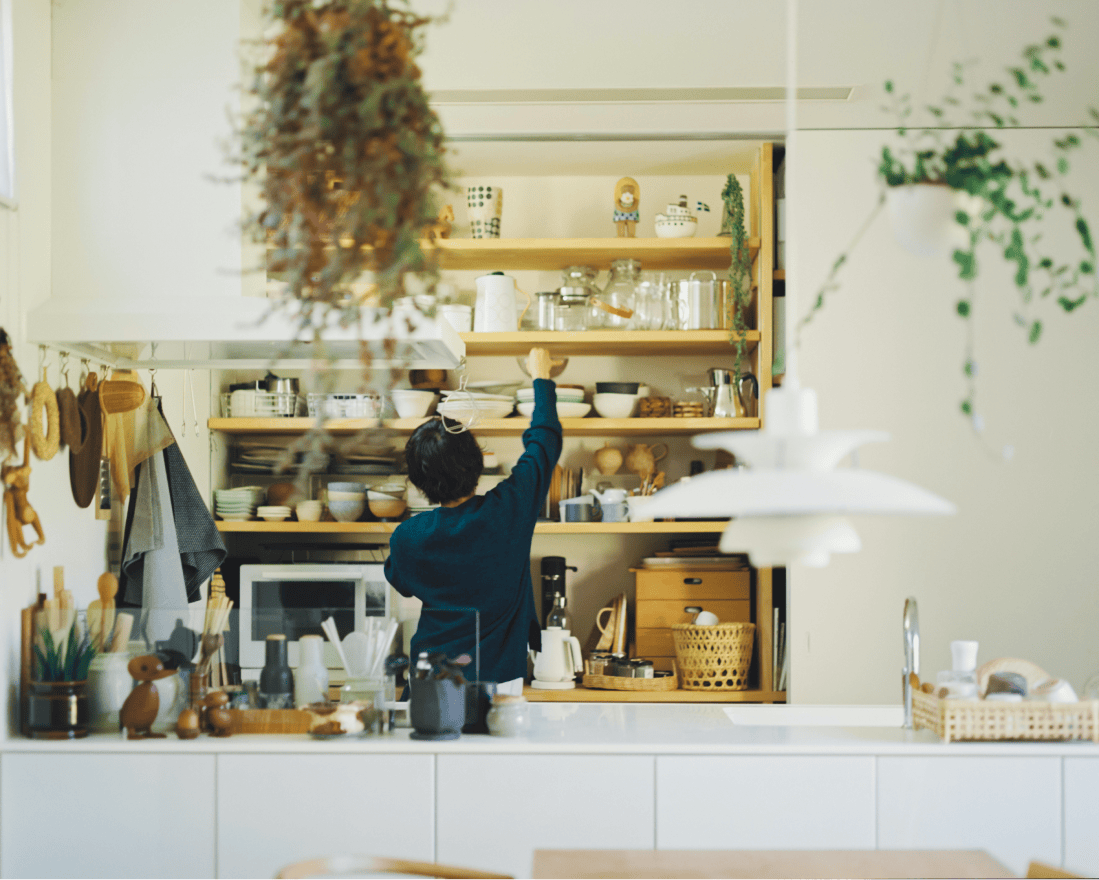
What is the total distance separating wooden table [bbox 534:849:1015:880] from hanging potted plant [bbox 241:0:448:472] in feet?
3.22

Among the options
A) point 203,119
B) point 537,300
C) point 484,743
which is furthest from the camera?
point 537,300

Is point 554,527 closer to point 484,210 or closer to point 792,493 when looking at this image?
point 484,210

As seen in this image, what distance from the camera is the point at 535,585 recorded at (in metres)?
3.96

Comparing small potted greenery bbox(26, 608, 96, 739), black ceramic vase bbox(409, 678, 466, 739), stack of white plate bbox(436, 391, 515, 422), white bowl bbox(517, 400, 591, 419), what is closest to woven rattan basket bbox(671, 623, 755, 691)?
white bowl bbox(517, 400, 591, 419)

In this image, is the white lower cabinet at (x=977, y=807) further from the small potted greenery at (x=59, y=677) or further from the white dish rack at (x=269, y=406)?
the white dish rack at (x=269, y=406)

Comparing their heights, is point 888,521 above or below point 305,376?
below

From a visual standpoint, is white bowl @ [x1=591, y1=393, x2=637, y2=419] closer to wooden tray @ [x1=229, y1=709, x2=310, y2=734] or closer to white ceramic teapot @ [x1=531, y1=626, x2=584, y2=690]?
white ceramic teapot @ [x1=531, y1=626, x2=584, y2=690]

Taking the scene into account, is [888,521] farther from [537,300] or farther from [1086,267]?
[1086,267]

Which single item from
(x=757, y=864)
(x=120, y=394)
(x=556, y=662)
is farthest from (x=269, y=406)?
(x=757, y=864)

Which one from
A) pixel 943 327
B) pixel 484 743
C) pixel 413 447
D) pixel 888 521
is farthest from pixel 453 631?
pixel 943 327

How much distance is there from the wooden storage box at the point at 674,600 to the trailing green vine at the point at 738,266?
0.76 metres

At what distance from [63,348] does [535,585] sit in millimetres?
1992

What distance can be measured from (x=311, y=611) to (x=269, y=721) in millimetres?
290

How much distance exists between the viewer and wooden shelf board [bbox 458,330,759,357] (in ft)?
11.6
